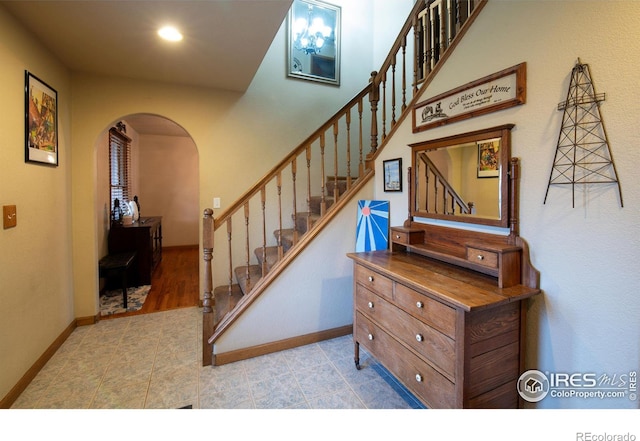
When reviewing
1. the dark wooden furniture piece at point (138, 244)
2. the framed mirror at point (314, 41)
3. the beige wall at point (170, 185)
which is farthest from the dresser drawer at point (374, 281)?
the beige wall at point (170, 185)

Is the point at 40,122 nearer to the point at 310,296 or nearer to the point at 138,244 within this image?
the point at 138,244

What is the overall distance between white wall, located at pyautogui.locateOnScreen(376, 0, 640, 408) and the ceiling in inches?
55.8

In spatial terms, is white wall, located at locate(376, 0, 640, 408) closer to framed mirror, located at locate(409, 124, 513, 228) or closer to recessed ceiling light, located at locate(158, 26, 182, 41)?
framed mirror, located at locate(409, 124, 513, 228)

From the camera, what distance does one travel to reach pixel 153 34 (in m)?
2.06

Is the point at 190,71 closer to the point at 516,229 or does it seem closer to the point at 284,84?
the point at 284,84

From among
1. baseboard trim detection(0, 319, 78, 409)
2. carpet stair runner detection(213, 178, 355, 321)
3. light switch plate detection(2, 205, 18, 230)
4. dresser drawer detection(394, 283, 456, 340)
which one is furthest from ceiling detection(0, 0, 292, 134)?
baseboard trim detection(0, 319, 78, 409)

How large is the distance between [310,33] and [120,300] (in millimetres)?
3998

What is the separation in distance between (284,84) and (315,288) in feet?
7.99

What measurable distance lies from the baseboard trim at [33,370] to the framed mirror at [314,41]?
350cm

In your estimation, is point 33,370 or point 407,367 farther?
point 33,370

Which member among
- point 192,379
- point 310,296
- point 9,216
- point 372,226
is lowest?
point 192,379

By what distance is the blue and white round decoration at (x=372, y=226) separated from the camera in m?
2.42

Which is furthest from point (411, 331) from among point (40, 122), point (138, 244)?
point (138, 244)
